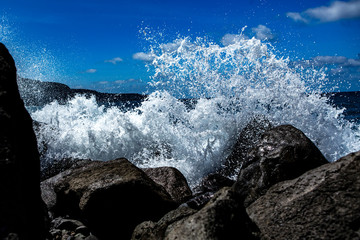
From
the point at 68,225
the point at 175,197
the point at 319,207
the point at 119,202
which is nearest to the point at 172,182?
the point at 175,197

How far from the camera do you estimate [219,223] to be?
2.32 m

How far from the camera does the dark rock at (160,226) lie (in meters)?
2.89

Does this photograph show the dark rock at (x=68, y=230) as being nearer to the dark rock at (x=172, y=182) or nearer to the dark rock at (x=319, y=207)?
the dark rock at (x=172, y=182)

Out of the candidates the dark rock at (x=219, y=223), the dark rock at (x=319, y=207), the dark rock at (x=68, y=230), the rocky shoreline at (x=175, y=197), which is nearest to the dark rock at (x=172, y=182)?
the rocky shoreline at (x=175, y=197)

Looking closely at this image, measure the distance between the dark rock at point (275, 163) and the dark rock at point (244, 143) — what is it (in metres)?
2.39

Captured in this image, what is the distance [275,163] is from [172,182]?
1.79m

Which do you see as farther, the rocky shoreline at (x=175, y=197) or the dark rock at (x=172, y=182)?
the dark rock at (x=172, y=182)

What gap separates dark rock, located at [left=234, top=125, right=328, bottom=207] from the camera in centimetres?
400

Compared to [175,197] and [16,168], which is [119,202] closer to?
[175,197]

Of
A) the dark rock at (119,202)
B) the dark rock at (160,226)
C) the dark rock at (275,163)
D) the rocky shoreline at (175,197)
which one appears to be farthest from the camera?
the dark rock at (275,163)

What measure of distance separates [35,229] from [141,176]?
1812mm

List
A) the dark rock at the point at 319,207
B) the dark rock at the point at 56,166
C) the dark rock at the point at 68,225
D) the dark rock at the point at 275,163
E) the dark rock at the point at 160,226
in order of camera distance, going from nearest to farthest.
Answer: the dark rock at the point at 319,207 < the dark rock at the point at 160,226 < the dark rock at the point at 275,163 < the dark rock at the point at 68,225 < the dark rock at the point at 56,166

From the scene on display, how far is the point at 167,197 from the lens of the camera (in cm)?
421

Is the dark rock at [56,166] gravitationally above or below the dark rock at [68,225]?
above
